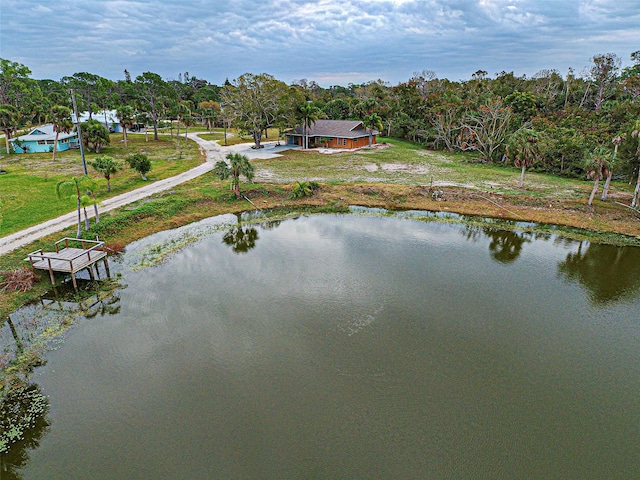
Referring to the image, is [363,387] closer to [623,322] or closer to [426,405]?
[426,405]

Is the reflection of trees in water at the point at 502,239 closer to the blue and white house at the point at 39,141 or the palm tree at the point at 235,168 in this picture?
the palm tree at the point at 235,168

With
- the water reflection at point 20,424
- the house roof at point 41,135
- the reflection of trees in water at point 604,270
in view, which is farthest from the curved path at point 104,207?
the reflection of trees in water at point 604,270

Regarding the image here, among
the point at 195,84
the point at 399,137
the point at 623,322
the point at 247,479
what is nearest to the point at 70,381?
the point at 247,479

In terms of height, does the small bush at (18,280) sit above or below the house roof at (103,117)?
below

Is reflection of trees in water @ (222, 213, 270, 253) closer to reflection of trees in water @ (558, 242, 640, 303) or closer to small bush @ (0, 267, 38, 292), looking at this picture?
small bush @ (0, 267, 38, 292)

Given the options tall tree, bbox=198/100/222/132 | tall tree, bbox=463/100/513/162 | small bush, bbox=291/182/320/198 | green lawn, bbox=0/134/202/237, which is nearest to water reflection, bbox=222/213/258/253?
small bush, bbox=291/182/320/198

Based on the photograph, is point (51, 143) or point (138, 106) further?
point (138, 106)

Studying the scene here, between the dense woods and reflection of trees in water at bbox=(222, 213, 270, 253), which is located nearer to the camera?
reflection of trees in water at bbox=(222, 213, 270, 253)
